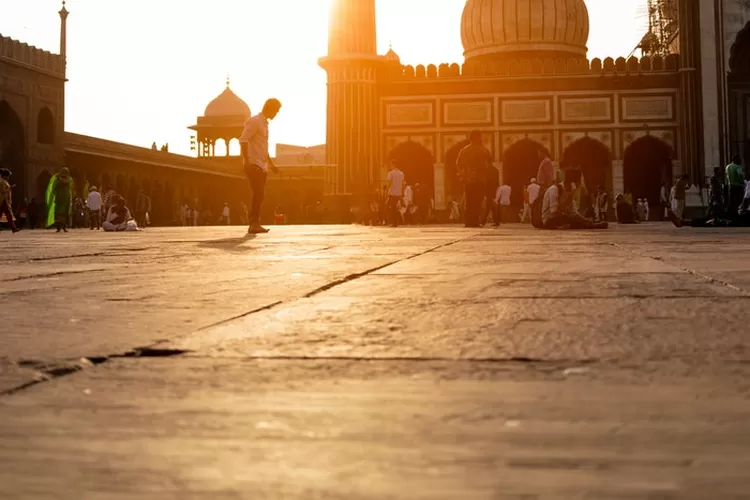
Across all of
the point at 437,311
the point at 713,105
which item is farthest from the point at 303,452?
the point at 713,105

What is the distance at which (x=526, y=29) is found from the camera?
2472 centimetres

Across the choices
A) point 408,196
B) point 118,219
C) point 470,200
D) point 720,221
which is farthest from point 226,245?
point 408,196

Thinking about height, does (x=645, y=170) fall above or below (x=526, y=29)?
below

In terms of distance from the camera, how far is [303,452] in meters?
0.57

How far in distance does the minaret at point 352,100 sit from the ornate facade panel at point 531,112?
3.29 metres

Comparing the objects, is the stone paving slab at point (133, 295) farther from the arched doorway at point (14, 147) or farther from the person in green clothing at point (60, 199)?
the arched doorway at point (14, 147)

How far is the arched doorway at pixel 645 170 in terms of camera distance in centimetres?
2288

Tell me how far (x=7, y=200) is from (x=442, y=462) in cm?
1170

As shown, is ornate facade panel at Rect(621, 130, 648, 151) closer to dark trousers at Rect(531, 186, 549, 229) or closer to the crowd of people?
the crowd of people

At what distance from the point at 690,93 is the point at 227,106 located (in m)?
24.2

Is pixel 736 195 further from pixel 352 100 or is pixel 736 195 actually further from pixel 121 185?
pixel 121 185

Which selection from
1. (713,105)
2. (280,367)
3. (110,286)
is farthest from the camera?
(713,105)

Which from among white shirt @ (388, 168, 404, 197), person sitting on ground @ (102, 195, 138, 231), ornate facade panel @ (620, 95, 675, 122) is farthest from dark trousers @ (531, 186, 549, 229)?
ornate facade panel @ (620, 95, 675, 122)

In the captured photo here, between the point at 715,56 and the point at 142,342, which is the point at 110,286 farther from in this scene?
the point at 715,56
